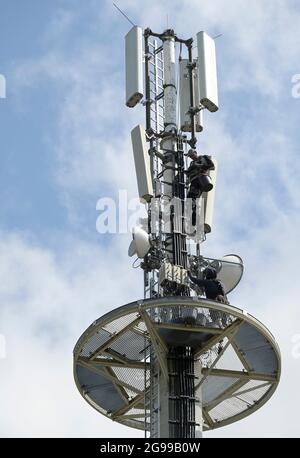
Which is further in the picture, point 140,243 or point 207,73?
point 207,73

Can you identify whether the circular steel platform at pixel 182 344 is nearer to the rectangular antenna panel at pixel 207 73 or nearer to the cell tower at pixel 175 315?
the cell tower at pixel 175 315

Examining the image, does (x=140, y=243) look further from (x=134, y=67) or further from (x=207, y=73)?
(x=207, y=73)

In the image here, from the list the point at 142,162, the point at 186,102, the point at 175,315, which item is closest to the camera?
the point at 175,315

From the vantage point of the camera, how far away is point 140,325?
40906mm

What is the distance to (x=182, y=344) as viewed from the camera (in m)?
41.7

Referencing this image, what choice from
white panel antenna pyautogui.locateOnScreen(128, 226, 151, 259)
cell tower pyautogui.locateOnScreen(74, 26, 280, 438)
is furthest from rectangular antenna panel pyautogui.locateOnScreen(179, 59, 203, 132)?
white panel antenna pyautogui.locateOnScreen(128, 226, 151, 259)

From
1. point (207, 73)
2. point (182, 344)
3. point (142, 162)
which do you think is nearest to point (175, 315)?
point (182, 344)

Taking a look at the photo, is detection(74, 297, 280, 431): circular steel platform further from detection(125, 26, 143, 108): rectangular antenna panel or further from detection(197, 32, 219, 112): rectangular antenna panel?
detection(125, 26, 143, 108): rectangular antenna panel

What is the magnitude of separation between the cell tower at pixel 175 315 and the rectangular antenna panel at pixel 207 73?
5 centimetres

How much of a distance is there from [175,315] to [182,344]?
6.88 feet

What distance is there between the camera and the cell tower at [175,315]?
40.1m

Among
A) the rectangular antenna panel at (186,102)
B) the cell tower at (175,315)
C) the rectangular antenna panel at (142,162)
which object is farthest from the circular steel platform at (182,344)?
the rectangular antenna panel at (186,102)
